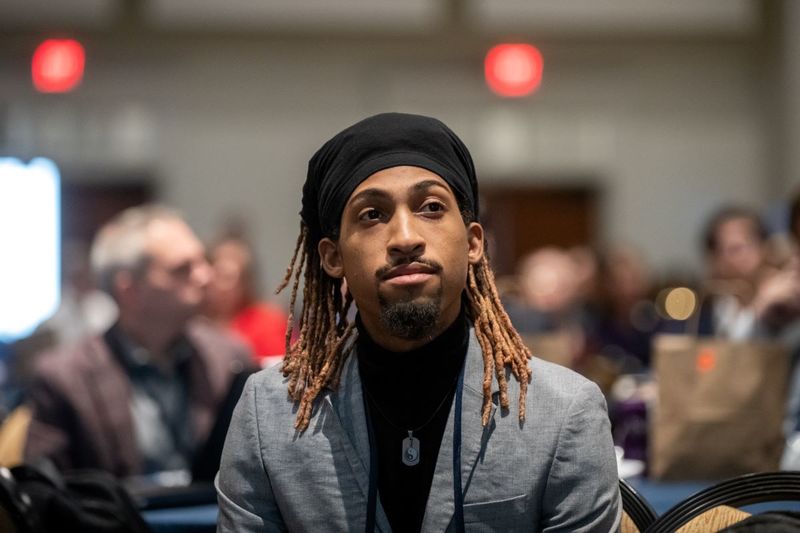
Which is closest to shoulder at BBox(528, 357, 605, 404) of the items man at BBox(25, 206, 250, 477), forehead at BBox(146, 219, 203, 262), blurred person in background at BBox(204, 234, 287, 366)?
man at BBox(25, 206, 250, 477)

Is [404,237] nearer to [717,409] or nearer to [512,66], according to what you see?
[717,409]

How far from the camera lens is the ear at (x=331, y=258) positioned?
6.54ft

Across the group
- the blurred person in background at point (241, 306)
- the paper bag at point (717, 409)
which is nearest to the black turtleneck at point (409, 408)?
the paper bag at point (717, 409)

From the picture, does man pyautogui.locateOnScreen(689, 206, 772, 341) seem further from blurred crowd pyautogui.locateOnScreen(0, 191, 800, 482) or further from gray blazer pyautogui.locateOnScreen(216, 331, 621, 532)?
gray blazer pyautogui.locateOnScreen(216, 331, 621, 532)

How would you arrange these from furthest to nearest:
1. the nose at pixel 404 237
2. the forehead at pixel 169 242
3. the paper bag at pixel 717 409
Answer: the forehead at pixel 169 242, the paper bag at pixel 717 409, the nose at pixel 404 237

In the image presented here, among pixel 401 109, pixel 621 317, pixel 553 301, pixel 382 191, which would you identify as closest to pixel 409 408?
pixel 382 191

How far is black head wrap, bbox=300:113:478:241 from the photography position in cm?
189

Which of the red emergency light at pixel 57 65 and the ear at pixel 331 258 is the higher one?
the red emergency light at pixel 57 65

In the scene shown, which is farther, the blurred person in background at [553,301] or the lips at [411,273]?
the blurred person in background at [553,301]

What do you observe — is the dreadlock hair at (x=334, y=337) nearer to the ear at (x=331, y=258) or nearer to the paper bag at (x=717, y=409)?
the ear at (x=331, y=258)

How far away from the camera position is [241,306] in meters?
6.22

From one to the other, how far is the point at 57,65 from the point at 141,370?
26.6 feet

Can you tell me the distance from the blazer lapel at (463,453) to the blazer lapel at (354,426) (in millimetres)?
86

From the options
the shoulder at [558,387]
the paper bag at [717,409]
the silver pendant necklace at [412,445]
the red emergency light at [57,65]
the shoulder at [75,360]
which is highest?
the red emergency light at [57,65]
